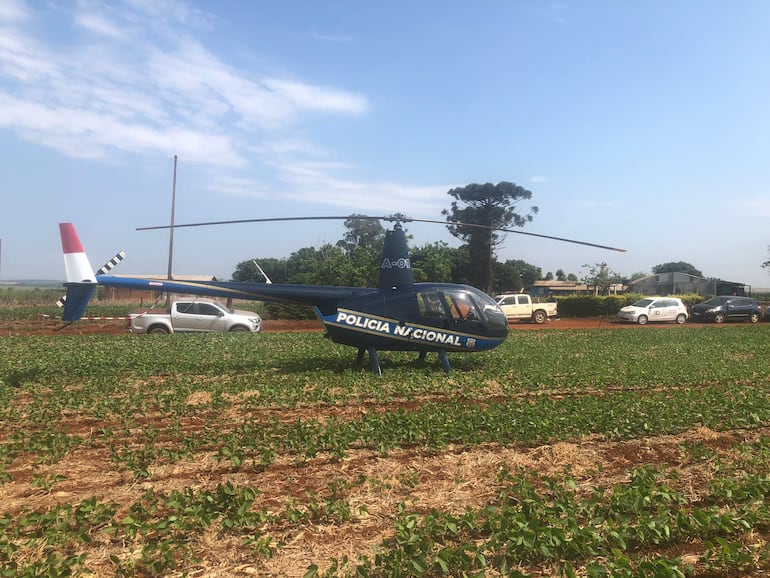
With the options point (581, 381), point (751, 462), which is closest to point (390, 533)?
point (751, 462)

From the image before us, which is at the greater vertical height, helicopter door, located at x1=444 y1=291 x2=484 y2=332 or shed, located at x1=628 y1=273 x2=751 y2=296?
shed, located at x1=628 y1=273 x2=751 y2=296

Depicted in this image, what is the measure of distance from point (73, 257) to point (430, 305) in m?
7.37

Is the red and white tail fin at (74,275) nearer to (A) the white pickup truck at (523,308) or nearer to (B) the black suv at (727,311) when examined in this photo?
(A) the white pickup truck at (523,308)

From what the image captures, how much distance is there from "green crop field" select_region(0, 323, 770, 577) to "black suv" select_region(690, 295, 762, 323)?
24098mm

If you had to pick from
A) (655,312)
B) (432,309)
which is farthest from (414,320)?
(655,312)

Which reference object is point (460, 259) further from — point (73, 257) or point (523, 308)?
point (73, 257)

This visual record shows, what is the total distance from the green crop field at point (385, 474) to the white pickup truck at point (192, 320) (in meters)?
9.54

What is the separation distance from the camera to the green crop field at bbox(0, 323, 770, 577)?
12.3 feet

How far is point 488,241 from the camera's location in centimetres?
5412

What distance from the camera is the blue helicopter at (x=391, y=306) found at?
1100cm

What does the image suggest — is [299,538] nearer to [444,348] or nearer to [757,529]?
[757,529]

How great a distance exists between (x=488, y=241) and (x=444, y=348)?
44298 mm

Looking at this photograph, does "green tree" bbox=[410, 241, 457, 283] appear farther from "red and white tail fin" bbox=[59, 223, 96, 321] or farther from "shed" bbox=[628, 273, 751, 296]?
"shed" bbox=[628, 273, 751, 296]

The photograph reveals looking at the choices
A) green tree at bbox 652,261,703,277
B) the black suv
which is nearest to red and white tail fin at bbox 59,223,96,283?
the black suv
